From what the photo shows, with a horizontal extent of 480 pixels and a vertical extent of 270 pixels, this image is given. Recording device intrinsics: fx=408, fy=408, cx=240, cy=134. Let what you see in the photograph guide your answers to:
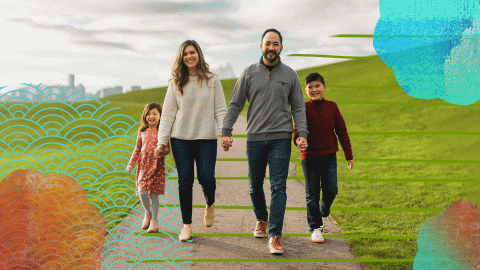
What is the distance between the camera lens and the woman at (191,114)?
152 inches

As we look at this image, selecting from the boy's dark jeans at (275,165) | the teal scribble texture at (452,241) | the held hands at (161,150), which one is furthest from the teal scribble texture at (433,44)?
the held hands at (161,150)

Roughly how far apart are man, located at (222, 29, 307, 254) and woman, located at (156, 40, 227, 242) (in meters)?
0.18

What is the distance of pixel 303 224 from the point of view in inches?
194

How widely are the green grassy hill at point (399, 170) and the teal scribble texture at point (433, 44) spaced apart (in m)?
0.21

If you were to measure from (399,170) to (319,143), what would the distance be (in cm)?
575

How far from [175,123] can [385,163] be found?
733 centimetres

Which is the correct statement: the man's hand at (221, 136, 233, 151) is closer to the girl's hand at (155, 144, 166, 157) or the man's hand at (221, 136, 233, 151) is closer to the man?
the man

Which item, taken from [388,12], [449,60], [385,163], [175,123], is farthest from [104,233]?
[385,163]

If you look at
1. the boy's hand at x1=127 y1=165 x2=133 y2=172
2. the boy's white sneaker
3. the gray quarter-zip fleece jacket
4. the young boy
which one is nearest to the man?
the gray quarter-zip fleece jacket

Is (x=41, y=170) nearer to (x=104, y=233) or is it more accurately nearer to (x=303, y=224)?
(x=104, y=233)

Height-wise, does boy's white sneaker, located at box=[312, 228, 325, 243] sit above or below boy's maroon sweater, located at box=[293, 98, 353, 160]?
below

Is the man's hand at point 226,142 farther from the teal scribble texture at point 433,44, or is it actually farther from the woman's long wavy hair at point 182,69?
the teal scribble texture at point 433,44

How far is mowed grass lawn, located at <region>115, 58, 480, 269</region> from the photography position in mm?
4484

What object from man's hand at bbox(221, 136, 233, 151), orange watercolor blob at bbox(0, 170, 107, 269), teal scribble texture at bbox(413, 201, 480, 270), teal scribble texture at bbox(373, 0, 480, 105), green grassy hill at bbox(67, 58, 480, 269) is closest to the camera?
man's hand at bbox(221, 136, 233, 151)
